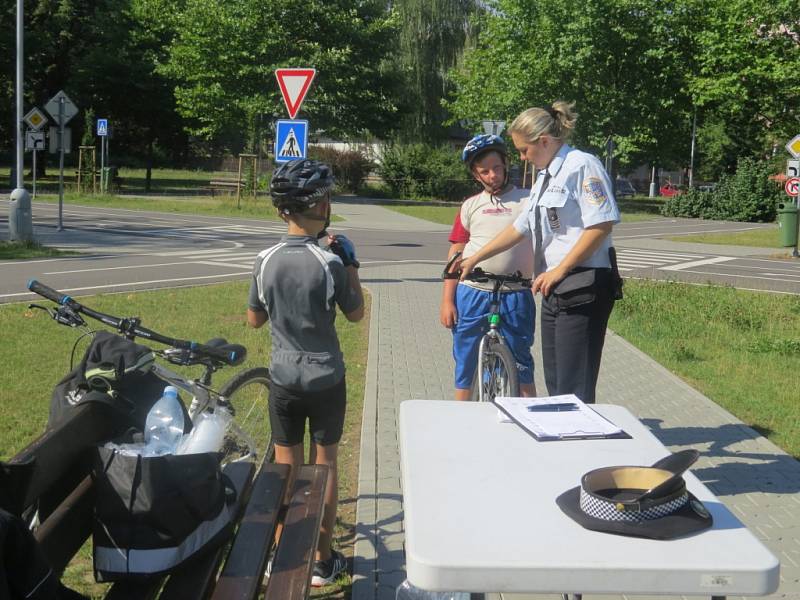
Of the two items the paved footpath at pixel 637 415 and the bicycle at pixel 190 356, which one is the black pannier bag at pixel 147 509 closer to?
the bicycle at pixel 190 356

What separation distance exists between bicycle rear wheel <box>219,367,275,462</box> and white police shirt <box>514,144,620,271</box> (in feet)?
5.35

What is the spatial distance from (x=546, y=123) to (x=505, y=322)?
4.40 feet

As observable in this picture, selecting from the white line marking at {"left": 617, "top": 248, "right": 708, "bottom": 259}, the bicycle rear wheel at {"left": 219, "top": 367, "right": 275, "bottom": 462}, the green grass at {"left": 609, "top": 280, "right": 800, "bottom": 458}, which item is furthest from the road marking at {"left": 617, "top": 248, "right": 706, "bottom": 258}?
the bicycle rear wheel at {"left": 219, "top": 367, "right": 275, "bottom": 462}

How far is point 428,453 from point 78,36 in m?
54.9

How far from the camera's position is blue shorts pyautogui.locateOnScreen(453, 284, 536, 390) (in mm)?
5457

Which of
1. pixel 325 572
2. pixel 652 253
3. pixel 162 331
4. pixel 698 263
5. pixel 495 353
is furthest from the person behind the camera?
pixel 652 253

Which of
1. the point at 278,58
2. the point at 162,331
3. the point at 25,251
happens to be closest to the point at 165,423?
the point at 162,331

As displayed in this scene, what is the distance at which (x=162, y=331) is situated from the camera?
970 cm

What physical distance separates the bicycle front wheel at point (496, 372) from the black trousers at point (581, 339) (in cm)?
57

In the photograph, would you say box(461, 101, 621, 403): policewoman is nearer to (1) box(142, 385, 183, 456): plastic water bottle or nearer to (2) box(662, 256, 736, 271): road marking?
(1) box(142, 385, 183, 456): plastic water bottle

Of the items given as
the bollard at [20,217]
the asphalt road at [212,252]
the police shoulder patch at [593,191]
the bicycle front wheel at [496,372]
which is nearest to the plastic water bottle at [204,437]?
the police shoulder patch at [593,191]

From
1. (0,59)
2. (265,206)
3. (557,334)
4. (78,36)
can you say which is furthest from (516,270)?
(78,36)

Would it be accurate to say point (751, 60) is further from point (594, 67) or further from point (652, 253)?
point (652, 253)

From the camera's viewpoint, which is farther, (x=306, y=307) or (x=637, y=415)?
(x=637, y=415)
